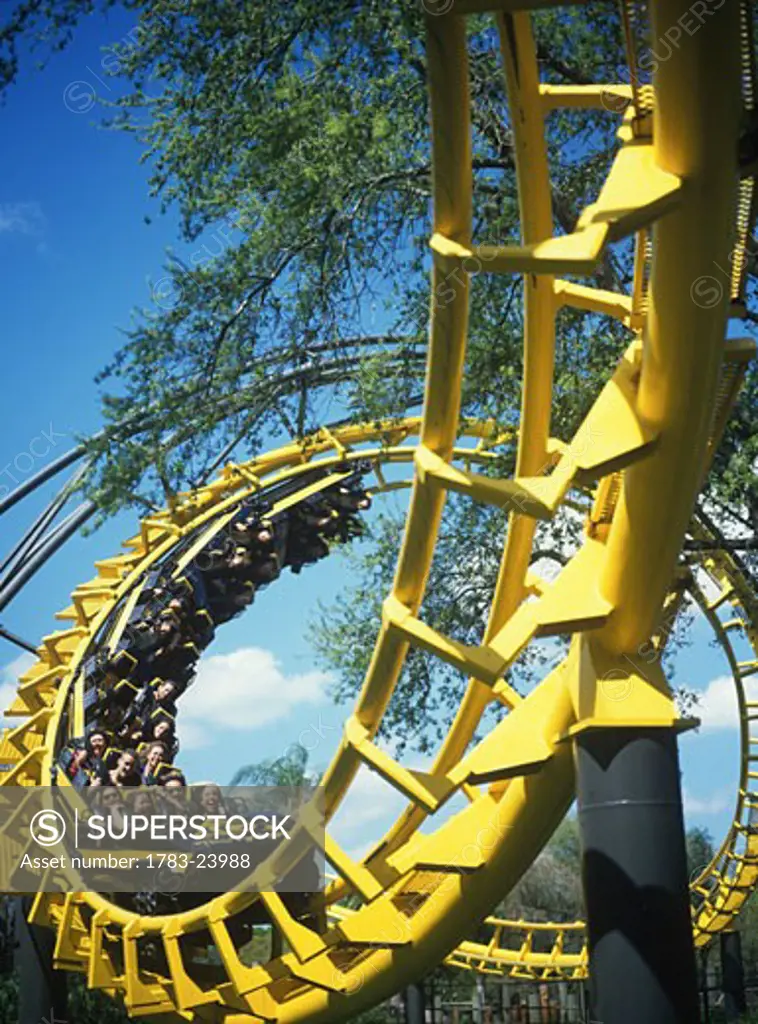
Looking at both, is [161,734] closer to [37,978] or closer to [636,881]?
[37,978]

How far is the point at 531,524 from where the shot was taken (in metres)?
4.96

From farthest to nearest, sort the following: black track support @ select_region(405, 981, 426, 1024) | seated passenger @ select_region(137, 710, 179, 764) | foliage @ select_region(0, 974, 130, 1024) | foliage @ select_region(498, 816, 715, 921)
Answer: foliage @ select_region(498, 816, 715, 921) → black track support @ select_region(405, 981, 426, 1024) → foliage @ select_region(0, 974, 130, 1024) → seated passenger @ select_region(137, 710, 179, 764)

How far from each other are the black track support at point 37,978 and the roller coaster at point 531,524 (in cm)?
134

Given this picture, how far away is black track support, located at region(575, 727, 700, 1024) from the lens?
389 cm

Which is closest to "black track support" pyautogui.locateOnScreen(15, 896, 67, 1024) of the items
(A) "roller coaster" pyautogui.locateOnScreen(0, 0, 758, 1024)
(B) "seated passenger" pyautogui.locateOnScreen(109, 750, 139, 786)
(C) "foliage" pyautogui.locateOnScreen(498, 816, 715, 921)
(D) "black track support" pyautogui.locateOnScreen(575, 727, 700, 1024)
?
(A) "roller coaster" pyautogui.locateOnScreen(0, 0, 758, 1024)

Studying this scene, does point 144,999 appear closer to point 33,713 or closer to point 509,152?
point 33,713

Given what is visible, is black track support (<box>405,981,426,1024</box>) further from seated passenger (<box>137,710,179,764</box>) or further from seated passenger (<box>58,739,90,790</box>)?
seated passenger (<box>58,739,90,790</box>)

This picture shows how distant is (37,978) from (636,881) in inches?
278

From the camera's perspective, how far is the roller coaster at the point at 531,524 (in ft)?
10.4

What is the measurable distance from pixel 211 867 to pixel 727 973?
6656 mm

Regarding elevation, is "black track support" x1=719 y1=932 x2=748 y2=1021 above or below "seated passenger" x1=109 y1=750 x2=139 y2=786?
below

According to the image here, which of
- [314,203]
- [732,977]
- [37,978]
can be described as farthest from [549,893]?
[314,203]

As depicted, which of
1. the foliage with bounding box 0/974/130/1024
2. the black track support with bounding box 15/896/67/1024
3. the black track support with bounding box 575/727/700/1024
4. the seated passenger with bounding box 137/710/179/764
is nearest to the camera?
the black track support with bounding box 575/727/700/1024

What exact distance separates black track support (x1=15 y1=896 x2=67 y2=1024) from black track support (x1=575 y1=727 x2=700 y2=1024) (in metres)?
6.57
